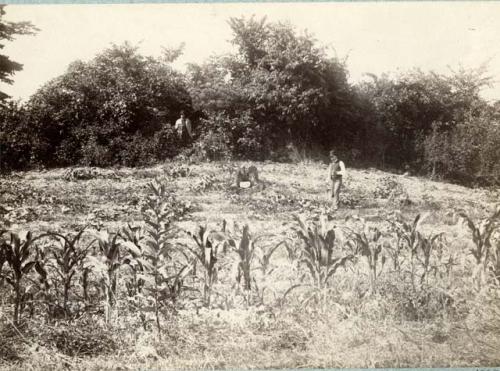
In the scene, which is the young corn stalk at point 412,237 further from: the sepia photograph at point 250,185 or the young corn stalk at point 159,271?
the young corn stalk at point 159,271

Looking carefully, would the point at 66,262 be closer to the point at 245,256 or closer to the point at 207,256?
the point at 207,256

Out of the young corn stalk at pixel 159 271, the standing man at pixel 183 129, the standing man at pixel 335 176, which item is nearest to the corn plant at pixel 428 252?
the standing man at pixel 335 176

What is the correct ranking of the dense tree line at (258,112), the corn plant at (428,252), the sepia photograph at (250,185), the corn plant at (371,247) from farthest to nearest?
the dense tree line at (258,112) < the corn plant at (428,252) < the corn plant at (371,247) < the sepia photograph at (250,185)

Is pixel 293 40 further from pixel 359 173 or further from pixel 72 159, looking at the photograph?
pixel 72 159

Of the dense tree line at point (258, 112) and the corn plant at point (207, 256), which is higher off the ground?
the dense tree line at point (258, 112)

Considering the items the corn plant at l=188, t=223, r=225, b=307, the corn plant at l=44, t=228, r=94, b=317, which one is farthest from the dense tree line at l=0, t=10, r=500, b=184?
the corn plant at l=188, t=223, r=225, b=307
